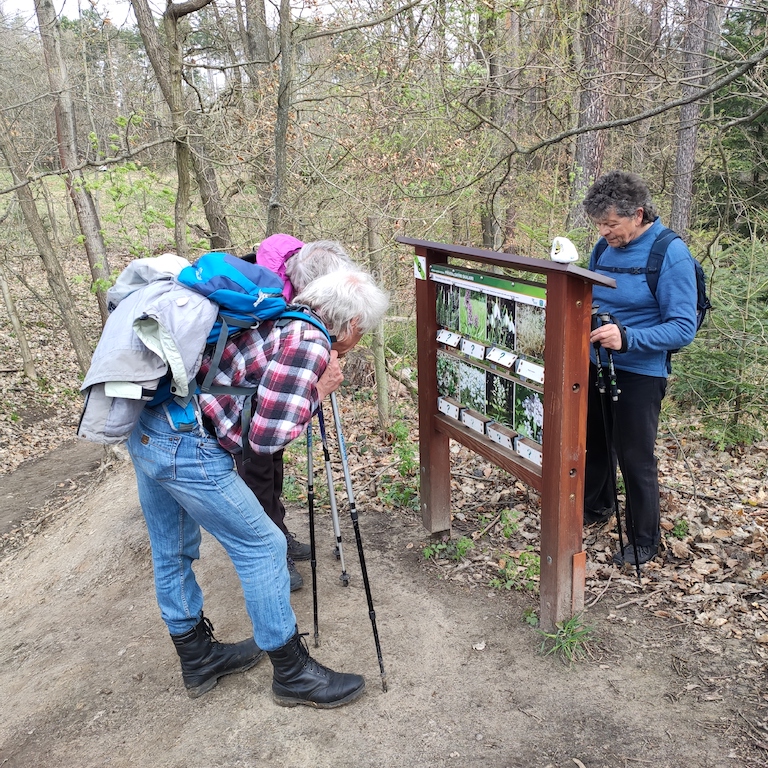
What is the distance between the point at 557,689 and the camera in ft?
10.1

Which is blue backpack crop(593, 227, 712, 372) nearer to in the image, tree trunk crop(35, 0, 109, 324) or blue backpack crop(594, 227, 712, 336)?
blue backpack crop(594, 227, 712, 336)

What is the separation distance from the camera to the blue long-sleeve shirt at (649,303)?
3346mm

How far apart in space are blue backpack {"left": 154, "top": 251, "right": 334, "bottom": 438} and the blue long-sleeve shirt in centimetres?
183

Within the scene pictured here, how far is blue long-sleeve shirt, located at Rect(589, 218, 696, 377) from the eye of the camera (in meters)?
3.35

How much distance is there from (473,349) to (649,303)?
0.97 meters

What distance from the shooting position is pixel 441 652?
3.40 meters

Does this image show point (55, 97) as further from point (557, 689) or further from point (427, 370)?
point (557, 689)

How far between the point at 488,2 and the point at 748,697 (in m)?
7.06

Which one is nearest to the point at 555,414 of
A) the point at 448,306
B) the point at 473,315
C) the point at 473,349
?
the point at 473,349

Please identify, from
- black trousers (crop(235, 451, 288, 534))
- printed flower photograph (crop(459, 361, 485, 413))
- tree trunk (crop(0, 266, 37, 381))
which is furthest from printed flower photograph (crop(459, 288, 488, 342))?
tree trunk (crop(0, 266, 37, 381))

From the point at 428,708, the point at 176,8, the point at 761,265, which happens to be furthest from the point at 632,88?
the point at 428,708

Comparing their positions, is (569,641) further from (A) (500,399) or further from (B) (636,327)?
(B) (636,327)

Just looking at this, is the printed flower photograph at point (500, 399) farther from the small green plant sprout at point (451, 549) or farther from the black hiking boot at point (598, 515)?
the black hiking boot at point (598, 515)

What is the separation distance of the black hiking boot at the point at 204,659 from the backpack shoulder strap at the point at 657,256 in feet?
9.32
